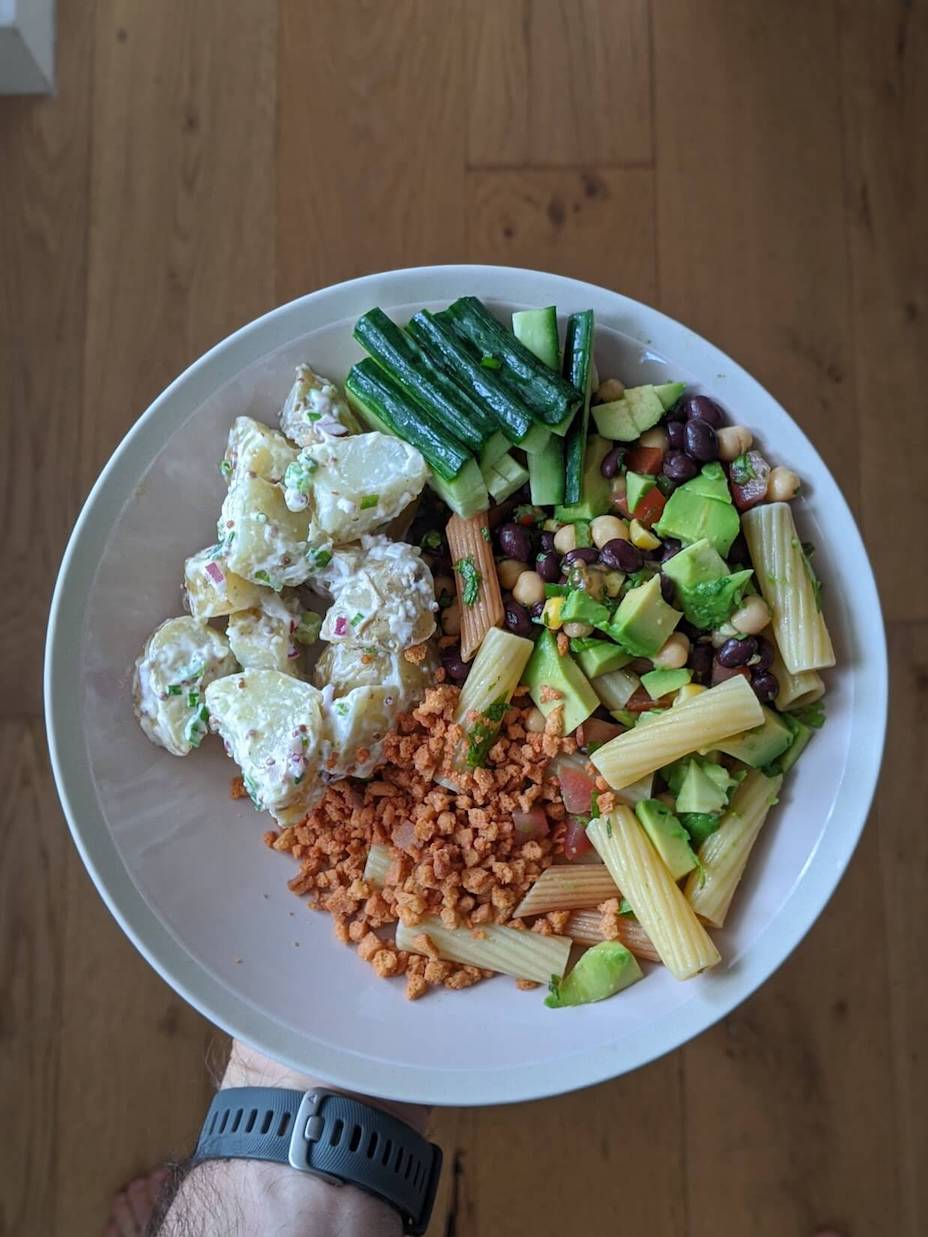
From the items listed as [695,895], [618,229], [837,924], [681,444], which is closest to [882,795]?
[837,924]

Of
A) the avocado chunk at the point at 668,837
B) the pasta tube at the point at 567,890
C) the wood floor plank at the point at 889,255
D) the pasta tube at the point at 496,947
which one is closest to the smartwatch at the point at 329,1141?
the pasta tube at the point at 496,947

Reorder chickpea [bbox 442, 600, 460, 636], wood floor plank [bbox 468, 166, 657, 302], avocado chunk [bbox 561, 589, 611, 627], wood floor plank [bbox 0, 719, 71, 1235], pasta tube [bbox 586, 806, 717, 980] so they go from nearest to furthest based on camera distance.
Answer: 1. pasta tube [bbox 586, 806, 717, 980]
2. avocado chunk [bbox 561, 589, 611, 627]
3. chickpea [bbox 442, 600, 460, 636]
4. wood floor plank [bbox 0, 719, 71, 1235]
5. wood floor plank [bbox 468, 166, 657, 302]

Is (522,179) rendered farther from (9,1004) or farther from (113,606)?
(9,1004)

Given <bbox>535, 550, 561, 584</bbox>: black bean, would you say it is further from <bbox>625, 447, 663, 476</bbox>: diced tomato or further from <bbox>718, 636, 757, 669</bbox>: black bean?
<bbox>718, 636, 757, 669</bbox>: black bean

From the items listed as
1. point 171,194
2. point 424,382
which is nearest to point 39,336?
point 171,194

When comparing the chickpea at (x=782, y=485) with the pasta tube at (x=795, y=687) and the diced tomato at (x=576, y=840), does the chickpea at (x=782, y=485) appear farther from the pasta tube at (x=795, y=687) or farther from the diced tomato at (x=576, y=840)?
the diced tomato at (x=576, y=840)

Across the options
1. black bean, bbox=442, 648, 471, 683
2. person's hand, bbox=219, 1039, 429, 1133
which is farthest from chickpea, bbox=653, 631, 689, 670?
person's hand, bbox=219, 1039, 429, 1133
